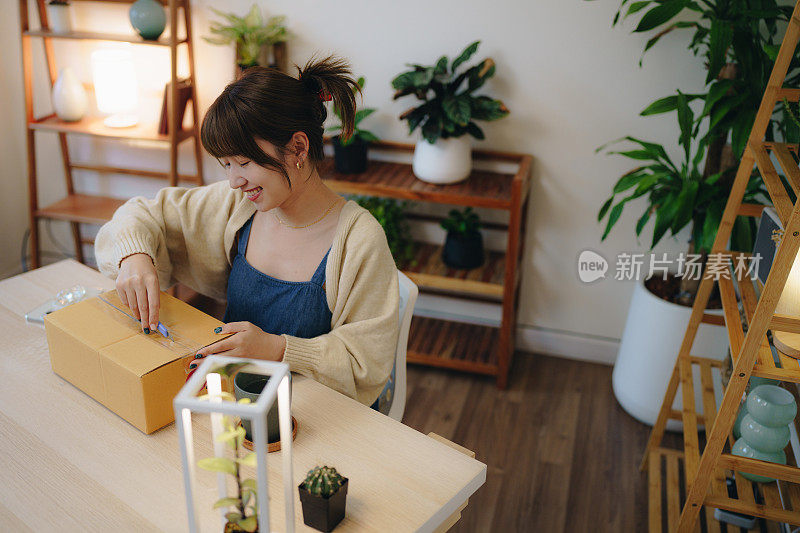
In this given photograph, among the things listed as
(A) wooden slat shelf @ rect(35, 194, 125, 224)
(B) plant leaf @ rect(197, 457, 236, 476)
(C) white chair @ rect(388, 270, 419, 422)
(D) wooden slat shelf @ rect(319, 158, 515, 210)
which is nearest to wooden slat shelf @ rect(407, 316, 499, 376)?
(D) wooden slat shelf @ rect(319, 158, 515, 210)

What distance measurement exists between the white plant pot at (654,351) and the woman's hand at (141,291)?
169cm

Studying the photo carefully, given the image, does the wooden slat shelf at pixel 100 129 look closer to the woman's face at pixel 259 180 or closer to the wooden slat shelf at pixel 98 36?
the wooden slat shelf at pixel 98 36

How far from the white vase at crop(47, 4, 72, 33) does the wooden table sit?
1.94 metres

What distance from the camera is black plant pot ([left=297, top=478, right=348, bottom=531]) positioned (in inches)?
37.1

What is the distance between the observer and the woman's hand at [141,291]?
125cm

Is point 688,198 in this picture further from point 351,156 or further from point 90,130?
point 90,130

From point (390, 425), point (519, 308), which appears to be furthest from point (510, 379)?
point (390, 425)

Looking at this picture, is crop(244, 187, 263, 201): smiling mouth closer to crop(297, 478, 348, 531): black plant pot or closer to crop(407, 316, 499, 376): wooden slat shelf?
crop(297, 478, 348, 531): black plant pot

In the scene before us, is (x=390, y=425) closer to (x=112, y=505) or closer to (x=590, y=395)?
(x=112, y=505)

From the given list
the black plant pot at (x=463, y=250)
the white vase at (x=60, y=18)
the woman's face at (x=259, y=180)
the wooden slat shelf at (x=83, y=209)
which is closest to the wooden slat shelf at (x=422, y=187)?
the black plant pot at (x=463, y=250)

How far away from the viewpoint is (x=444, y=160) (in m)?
2.47

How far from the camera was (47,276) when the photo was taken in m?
1.66

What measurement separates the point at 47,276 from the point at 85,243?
190 cm

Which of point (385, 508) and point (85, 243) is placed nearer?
point (385, 508)
